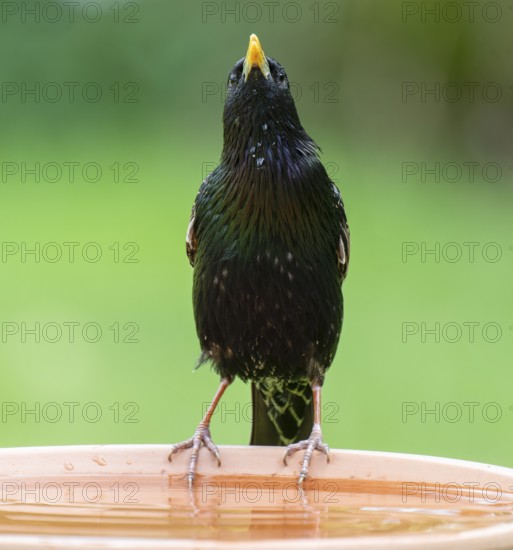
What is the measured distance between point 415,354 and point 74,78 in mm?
4776

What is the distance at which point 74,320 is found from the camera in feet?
21.4

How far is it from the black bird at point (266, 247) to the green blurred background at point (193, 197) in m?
1.81

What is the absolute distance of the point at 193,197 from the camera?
8.13 metres

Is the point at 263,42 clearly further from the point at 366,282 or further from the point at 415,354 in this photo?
the point at 415,354

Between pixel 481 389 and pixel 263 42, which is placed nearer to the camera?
pixel 481 389

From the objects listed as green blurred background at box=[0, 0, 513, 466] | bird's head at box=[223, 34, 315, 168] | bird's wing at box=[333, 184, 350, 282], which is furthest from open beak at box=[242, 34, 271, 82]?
green blurred background at box=[0, 0, 513, 466]

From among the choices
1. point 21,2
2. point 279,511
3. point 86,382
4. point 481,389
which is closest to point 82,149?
point 21,2

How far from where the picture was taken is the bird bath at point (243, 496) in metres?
1.93

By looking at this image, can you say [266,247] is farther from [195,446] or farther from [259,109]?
[195,446]

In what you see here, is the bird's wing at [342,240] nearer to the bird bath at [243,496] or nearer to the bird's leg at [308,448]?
the bird's leg at [308,448]

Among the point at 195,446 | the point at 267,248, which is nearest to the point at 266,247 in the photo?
the point at 267,248

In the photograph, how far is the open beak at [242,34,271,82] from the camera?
320 cm

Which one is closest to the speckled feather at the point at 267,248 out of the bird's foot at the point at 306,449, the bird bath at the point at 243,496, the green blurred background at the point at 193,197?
the bird's foot at the point at 306,449

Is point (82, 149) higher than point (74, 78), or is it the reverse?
point (74, 78)
